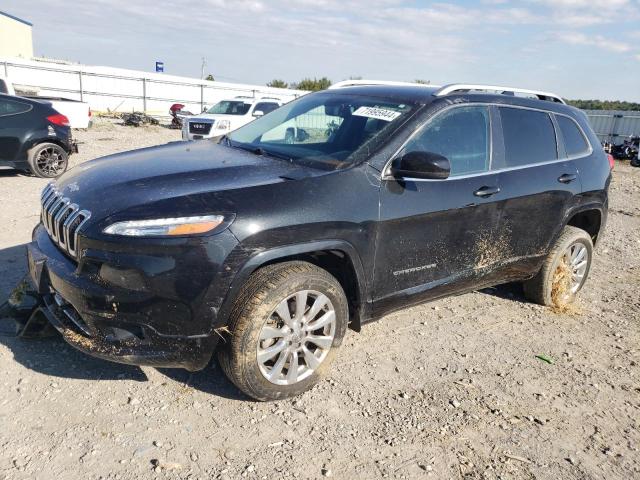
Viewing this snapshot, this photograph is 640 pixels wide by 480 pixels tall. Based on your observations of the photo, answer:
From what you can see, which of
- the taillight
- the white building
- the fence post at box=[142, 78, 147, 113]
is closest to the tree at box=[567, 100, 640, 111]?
the fence post at box=[142, 78, 147, 113]

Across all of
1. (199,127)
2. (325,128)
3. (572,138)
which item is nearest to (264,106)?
(199,127)

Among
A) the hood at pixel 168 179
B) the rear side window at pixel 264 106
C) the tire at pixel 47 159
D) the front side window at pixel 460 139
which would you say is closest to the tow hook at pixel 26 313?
the hood at pixel 168 179

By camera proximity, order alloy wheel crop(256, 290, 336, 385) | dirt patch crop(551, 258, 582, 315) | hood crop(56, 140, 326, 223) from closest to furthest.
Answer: hood crop(56, 140, 326, 223)
alloy wheel crop(256, 290, 336, 385)
dirt patch crop(551, 258, 582, 315)

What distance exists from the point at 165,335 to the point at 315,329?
34.7 inches

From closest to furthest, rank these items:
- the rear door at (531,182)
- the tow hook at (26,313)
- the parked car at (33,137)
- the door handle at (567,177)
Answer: the tow hook at (26,313) < the rear door at (531,182) < the door handle at (567,177) < the parked car at (33,137)

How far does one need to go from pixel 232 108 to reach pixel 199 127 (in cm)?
233

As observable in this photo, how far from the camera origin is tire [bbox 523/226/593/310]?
15.8 feet

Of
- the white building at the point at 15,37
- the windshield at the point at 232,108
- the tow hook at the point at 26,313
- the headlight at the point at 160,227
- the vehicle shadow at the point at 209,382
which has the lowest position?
the vehicle shadow at the point at 209,382

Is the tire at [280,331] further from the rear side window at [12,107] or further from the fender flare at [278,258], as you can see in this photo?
the rear side window at [12,107]

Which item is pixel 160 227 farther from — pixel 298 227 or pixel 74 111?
pixel 74 111

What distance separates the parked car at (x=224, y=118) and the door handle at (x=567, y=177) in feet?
37.1

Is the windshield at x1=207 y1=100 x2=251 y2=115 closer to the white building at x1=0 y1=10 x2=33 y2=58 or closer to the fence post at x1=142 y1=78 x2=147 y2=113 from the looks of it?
the fence post at x1=142 y1=78 x2=147 y2=113

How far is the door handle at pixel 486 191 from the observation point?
388 centimetres

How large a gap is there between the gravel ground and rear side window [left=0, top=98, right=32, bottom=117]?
5.65 m
